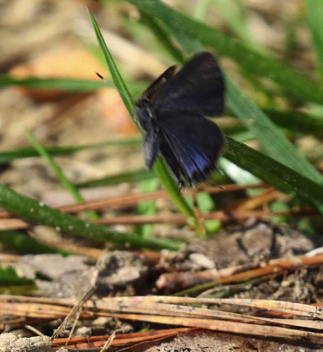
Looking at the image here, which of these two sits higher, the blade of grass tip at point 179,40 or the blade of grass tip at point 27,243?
the blade of grass tip at point 179,40

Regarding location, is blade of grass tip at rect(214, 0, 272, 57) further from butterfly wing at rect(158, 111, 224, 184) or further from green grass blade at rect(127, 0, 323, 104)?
butterfly wing at rect(158, 111, 224, 184)

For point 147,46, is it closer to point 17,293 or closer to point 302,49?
point 302,49

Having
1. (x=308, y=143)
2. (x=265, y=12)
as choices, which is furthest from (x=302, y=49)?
(x=308, y=143)

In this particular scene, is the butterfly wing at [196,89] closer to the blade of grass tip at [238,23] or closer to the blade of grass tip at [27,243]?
the blade of grass tip at [27,243]

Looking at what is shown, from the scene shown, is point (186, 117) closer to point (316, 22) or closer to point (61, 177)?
point (61, 177)

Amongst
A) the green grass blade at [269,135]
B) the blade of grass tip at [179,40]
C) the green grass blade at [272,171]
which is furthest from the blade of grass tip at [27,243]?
the green grass blade at [269,135]

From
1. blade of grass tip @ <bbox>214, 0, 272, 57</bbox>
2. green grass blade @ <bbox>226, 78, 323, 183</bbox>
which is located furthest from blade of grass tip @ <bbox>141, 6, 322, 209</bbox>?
blade of grass tip @ <bbox>214, 0, 272, 57</bbox>

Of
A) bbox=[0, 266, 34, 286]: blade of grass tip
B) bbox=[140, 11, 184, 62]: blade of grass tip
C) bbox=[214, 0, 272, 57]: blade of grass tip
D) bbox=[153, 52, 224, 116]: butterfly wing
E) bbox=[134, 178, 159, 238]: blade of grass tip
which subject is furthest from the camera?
bbox=[214, 0, 272, 57]: blade of grass tip
